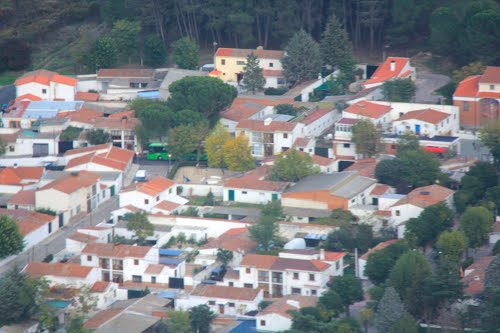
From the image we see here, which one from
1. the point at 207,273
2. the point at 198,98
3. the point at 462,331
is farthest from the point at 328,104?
the point at 462,331

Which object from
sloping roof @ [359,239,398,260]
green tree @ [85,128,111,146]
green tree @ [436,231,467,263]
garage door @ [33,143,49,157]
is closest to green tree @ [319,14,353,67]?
green tree @ [85,128,111,146]

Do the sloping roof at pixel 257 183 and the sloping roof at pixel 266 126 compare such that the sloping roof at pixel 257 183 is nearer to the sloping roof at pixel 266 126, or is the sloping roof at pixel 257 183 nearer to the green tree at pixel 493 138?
the sloping roof at pixel 266 126

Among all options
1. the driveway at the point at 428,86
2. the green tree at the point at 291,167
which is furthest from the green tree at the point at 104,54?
the green tree at the point at 291,167

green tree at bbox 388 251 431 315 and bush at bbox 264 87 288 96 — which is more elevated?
bush at bbox 264 87 288 96

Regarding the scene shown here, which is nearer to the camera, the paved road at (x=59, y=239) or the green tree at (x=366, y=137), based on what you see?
the paved road at (x=59, y=239)

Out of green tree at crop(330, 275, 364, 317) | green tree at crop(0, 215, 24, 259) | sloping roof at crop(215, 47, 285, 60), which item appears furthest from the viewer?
sloping roof at crop(215, 47, 285, 60)

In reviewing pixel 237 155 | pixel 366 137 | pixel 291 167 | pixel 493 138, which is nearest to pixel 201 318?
pixel 291 167

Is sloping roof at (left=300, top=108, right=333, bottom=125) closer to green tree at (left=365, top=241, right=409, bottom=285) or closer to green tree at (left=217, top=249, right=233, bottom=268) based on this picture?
green tree at (left=217, top=249, right=233, bottom=268)

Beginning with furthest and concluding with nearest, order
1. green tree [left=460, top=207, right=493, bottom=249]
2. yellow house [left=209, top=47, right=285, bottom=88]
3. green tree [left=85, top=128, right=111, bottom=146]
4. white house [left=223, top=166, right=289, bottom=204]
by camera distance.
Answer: yellow house [left=209, top=47, right=285, bottom=88]
green tree [left=85, top=128, right=111, bottom=146]
white house [left=223, top=166, right=289, bottom=204]
green tree [left=460, top=207, right=493, bottom=249]
